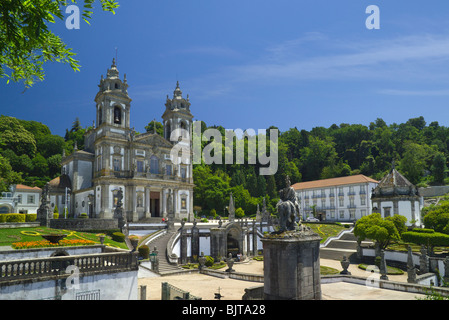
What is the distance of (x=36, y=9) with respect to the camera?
702cm

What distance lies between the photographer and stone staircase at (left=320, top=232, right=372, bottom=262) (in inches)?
1407

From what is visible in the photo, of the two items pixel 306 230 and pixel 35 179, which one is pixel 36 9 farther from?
pixel 35 179

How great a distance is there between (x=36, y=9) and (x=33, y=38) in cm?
87

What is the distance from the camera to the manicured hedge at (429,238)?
29.9 metres

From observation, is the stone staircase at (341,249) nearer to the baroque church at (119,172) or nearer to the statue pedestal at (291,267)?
the baroque church at (119,172)

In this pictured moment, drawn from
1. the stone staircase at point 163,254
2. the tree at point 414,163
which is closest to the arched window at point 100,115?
the stone staircase at point 163,254

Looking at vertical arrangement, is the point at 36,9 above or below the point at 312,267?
above

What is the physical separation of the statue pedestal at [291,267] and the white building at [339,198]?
53.3 meters

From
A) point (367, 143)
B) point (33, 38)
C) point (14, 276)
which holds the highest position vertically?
point (367, 143)

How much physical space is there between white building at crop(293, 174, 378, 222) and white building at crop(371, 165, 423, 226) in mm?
14174

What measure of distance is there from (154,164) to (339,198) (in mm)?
39993

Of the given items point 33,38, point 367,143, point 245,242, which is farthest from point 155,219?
point 367,143

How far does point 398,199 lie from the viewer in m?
46.3
